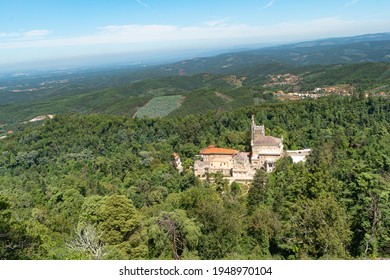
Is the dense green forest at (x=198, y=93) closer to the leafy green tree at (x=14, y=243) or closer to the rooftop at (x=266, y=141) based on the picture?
the rooftop at (x=266, y=141)

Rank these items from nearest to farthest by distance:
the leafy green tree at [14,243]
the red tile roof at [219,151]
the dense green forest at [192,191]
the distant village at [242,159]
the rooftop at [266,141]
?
the leafy green tree at [14,243], the dense green forest at [192,191], the distant village at [242,159], the red tile roof at [219,151], the rooftop at [266,141]

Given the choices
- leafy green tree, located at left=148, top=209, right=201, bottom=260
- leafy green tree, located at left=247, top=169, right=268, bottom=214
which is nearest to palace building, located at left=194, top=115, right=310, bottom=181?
leafy green tree, located at left=247, top=169, right=268, bottom=214

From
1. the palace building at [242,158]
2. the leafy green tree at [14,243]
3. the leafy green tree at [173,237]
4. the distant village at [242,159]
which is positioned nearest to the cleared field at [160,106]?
the distant village at [242,159]

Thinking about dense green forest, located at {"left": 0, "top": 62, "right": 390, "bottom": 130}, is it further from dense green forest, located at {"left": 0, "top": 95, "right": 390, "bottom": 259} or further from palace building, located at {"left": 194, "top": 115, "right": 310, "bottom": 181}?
palace building, located at {"left": 194, "top": 115, "right": 310, "bottom": 181}

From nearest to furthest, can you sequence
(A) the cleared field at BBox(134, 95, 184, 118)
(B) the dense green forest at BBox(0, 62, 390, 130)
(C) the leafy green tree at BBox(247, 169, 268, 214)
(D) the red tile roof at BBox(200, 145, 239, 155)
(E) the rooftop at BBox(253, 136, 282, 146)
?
(C) the leafy green tree at BBox(247, 169, 268, 214) < (D) the red tile roof at BBox(200, 145, 239, 155) < (E) the rooftop at BBox(253, 136, 282, 146) < (A) the cleared field at BBox(134, 95, 184, 118) < (B) the dense green forest at BBox(0, 62, 390, 130)

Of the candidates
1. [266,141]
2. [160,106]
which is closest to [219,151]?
[266,141]

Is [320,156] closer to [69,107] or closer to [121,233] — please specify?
[121,233]
